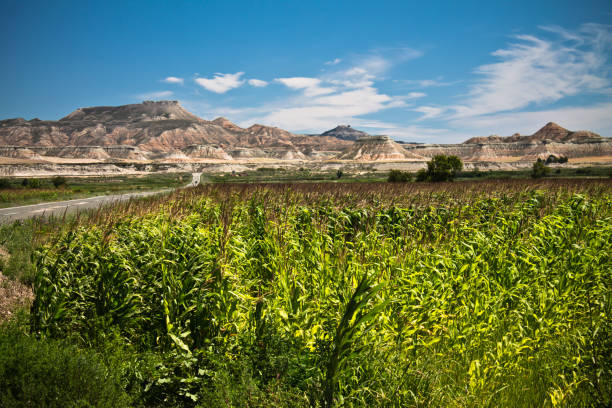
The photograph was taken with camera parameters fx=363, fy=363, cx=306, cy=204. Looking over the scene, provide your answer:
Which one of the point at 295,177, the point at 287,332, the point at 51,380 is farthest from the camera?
the point at 295,177

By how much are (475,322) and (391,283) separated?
1.48 m

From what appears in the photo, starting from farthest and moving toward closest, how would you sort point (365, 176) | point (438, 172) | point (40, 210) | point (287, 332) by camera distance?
point (365, 176) → point (438, 172) → point (40, 210) → point (287, 332)

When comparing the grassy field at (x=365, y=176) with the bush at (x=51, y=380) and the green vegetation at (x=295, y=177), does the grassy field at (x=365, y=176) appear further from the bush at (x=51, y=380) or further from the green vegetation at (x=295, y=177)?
the bush at (x=51, y=380)

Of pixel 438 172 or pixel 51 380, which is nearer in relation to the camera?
pixel 51 380

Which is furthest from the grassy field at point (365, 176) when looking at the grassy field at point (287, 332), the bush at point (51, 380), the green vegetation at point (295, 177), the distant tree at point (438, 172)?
the bush at point (51, 380)

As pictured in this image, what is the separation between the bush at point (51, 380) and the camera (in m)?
3.73

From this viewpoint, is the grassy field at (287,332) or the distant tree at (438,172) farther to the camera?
the distant tree at (438,172)

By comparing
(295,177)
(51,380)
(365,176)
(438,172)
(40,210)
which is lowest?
(51,380)

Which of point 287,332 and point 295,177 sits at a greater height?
point 295,177

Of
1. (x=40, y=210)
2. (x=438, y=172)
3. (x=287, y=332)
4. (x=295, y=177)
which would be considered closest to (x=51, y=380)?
(x=287, y=332)

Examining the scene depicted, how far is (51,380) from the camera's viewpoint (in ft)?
12.9

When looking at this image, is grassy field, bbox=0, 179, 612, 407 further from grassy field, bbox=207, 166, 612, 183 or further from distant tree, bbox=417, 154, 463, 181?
grassy field, bbox=207, 166, 612, 183

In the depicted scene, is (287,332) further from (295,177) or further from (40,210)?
(295,177)

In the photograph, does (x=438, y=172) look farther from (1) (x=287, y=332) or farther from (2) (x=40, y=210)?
(1) (x=287, y=332)
